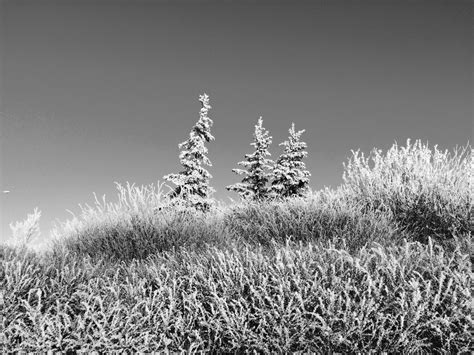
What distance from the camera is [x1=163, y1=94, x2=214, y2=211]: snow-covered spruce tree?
17.2 metres

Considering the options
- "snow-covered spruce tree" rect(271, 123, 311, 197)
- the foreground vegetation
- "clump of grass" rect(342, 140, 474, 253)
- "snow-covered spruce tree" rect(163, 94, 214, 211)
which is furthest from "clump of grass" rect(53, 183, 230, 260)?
"snow-covered spruce tree" rect(271, 123, 311, 197)

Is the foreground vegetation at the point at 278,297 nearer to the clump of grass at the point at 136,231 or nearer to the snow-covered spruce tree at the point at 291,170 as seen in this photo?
the clump of grass at the point at 136,231

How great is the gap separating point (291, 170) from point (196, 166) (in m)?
7.58

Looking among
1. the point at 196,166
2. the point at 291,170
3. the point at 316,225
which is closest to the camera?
the point at 316,225

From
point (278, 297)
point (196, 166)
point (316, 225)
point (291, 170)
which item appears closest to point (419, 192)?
point (316, 225)

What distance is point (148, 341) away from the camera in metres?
3.12

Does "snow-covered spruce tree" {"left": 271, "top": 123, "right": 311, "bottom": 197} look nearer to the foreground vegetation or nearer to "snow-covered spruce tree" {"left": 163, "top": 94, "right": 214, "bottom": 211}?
"snow-covered spruce tree" {"left": 163, "top": 94, "right": 214, "bottom": 211}

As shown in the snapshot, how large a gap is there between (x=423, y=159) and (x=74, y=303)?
23.5ft

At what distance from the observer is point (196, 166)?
17797 mm

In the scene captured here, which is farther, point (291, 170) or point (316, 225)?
point (291, 170)

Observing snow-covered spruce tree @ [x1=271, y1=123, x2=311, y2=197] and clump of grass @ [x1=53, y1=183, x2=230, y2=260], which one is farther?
snow-covered spruce tree @ [x1=271, y1=123, x2=311, y2=197]

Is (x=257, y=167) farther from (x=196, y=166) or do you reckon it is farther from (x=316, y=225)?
(x=316, y=225)

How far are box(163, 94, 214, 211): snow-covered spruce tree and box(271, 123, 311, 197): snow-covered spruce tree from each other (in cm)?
614

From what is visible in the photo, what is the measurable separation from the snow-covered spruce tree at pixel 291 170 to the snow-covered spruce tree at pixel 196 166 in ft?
20.1
